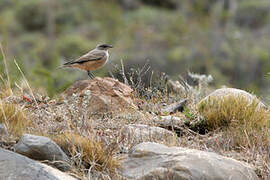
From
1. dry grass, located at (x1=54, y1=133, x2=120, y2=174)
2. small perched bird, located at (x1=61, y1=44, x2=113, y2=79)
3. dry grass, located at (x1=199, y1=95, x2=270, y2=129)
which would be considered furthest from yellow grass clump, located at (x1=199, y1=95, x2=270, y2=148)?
small perched bird, located at (x1=61, y1=44, x2=113, y2=79)

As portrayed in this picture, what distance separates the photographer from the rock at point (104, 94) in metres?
6.15

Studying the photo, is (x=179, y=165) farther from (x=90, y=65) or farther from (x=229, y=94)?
(x=90, y=65)

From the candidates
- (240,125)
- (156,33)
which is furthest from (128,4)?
(240,125)

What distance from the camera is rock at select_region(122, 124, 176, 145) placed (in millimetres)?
5277

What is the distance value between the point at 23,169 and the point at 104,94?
7.14ft

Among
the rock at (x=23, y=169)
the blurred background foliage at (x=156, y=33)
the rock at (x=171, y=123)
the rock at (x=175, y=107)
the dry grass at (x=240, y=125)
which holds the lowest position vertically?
the blurred background foliage at (x=156, y=33)

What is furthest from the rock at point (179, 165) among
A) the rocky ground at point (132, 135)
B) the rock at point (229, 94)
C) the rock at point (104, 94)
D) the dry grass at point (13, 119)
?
the rock at point (104, 94)

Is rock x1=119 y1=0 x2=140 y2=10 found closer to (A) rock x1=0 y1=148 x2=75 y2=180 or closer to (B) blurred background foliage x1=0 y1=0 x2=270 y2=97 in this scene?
(B) blurred background foliage x1=0 y1=0 x2=270 y2=97

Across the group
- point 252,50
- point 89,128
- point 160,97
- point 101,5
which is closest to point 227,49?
point 252,50

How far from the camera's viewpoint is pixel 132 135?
5.28 metres

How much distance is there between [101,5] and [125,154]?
857 inches

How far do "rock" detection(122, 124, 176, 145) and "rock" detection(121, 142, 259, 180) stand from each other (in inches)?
14.1

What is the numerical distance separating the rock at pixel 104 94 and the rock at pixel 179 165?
1.33m

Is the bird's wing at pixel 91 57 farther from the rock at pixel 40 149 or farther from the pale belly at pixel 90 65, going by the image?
the rock at pixel 40 149
